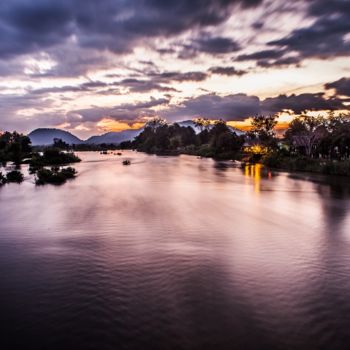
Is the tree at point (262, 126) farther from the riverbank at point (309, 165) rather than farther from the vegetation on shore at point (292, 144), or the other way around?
the riverbank at point (309, 165)

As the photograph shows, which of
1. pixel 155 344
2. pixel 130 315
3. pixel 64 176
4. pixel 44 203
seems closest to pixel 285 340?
pixel 155 344

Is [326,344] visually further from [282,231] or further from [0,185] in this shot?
[0,185]

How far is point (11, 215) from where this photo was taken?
2198 centimetres

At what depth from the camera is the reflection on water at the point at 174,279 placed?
7734mm

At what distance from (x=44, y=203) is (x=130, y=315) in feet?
64.2

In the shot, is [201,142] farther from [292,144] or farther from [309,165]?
[309,165]

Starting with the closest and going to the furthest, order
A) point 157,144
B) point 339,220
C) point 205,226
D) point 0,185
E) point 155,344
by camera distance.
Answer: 1. point 155,344
2. point 205,226
3. point 339,220
4. point 0,185
5. point 157,144

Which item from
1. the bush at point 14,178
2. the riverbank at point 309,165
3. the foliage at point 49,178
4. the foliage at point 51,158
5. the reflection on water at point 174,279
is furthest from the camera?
the foliage at point 51,158

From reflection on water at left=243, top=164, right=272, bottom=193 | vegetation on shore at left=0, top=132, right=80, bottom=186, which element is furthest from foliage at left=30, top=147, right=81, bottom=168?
reflection on water at left=243, top=164, right=272, bottom=193

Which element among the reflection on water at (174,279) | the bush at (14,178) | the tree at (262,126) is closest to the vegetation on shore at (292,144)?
Result: the tree at (262,126)

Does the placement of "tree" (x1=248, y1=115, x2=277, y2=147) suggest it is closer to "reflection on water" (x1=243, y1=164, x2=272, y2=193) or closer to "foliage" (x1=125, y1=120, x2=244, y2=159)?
"foliage" (x1=125, y1=120, x2=244, y2=159)

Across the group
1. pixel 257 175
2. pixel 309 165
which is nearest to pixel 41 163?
pixel 257 175

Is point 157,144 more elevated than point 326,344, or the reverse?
point 157,144

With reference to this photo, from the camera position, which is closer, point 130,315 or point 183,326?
point 183,326
